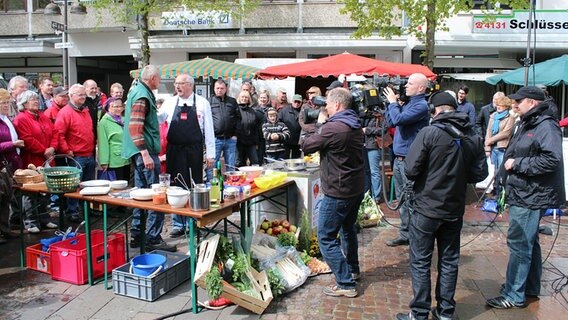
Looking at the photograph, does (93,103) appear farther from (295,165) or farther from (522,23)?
(522,23)

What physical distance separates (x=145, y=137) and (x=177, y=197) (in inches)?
58.1

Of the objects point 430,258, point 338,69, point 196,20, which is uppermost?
point 196,20

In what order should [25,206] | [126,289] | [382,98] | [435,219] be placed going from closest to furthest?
1. [435,219]
2. [126,289]
3. [382,98]
4. [25,206]

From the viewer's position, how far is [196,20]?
56.1 ft

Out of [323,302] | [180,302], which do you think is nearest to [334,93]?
[323,302]

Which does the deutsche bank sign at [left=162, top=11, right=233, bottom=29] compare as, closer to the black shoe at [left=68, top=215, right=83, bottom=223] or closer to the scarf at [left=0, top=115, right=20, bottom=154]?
the black shoe at [left=68, top=215, right=83, bottom=223]

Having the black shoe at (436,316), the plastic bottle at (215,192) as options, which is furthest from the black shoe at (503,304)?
Answer: the plastic bottle at (215,192)

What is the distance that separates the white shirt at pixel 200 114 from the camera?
5.83 meters

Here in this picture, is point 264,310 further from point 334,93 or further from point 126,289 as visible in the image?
point 334,93

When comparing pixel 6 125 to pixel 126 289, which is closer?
pixel 126 289

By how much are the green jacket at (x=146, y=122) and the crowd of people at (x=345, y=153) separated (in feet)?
0.04

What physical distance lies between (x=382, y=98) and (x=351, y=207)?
4.88ft

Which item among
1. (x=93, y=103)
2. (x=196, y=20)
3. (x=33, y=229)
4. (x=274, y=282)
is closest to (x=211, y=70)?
(x=93, y=103)

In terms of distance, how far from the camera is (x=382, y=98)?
547cm
